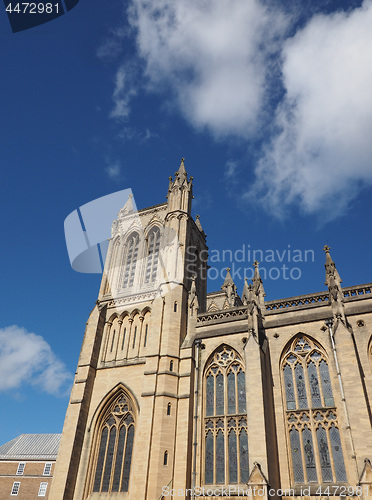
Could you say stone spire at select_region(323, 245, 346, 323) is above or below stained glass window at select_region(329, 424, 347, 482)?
above

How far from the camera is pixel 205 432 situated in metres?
22.0

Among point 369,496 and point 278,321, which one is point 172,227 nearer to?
point 278,321

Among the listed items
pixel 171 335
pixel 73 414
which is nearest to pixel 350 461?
pixel 171 335

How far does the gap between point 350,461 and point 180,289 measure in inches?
555

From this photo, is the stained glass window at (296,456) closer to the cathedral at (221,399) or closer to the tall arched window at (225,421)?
the cathedral at (221,399)

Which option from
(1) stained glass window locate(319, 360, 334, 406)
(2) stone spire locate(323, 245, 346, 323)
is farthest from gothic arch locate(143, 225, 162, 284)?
(1) stained glass window locate(319, 360, 334, 406)

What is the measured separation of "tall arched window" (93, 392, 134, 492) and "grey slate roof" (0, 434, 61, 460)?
26626 mm

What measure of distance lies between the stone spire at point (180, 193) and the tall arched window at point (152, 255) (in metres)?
2.64

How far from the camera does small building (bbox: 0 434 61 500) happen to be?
4359 centimetres

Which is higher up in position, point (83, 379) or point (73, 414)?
point (83, 379)

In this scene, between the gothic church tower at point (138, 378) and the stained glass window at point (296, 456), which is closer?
the stained glass window at point (296, 456)

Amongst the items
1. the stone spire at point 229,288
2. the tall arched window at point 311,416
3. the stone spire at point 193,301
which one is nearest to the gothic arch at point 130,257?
the stone spire at point 193,301

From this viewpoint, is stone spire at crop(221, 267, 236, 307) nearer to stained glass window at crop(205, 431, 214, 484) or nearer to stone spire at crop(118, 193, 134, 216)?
stone spire at crop(118, 193, 134, 216)

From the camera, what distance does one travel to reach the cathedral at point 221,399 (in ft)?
62.6
